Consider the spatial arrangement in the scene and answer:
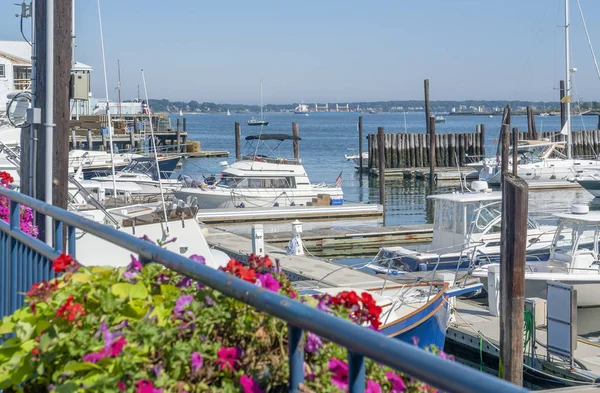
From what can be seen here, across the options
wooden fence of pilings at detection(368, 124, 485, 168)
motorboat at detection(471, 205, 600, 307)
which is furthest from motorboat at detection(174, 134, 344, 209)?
wooden fence of pilings at detection(368, 124, 485, 168)

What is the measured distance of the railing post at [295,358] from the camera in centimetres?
268

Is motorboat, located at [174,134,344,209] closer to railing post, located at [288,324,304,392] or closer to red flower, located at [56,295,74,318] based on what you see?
red flower, located at [56,295,74,318]

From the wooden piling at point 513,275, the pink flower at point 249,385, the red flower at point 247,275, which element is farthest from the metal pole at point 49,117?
the wooden piling at point 513,275

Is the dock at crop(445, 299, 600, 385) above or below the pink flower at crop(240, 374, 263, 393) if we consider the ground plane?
below

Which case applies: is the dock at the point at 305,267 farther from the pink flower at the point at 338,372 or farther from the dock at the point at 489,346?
the pink flower at the point at 338,372

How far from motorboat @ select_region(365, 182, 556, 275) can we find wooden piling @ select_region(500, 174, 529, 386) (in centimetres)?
763

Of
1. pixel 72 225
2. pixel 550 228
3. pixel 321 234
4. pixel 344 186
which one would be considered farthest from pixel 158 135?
pixel 72 225

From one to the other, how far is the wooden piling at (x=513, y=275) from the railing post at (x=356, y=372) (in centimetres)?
952

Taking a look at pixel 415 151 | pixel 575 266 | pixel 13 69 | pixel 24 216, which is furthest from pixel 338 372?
pixel 415 151

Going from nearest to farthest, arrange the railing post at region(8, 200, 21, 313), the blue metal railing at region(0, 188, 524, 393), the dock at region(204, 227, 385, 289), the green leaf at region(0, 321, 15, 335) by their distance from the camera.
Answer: the blue metal railing at region(0, 188, 524, 393) → the green leaf at region(0, 321, 15, 335) → the railing post at region(8, 200, 21, 313) → the dock at region(204, 227, 385, 289)

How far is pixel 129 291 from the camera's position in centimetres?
321

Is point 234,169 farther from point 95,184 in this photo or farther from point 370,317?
point 370,317

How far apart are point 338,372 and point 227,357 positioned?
0.42 meters

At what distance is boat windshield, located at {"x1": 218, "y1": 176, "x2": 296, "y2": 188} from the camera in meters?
35.4
